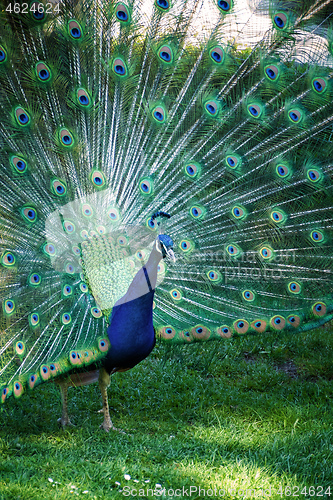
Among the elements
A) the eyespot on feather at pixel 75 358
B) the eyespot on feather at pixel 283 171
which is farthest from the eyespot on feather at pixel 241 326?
the eyespot on feather at pixel 75 358

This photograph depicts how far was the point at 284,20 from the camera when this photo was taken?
138 inches

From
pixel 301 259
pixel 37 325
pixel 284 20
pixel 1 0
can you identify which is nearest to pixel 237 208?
pixel 301 259

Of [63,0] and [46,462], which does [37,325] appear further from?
[63,0]

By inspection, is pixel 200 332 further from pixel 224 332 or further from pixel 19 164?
pixel 19 164

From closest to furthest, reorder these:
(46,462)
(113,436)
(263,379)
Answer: (46,462) → (113,436) → (263,379)

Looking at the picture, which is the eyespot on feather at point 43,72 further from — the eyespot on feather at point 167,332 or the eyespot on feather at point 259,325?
the eyespot on feather at point 259,325

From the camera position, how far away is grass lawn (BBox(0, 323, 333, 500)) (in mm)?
3035

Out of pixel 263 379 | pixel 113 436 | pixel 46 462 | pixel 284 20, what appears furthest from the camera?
pixel 263 379

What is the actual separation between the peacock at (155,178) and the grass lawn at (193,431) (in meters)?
0.40

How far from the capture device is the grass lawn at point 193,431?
3035 millimetres

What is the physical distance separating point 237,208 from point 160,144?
77 centimetres

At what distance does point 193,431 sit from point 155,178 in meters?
1.97

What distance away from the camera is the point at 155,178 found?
3.93 metres

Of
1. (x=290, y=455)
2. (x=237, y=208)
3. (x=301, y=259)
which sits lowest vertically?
(x=290, y=455)
